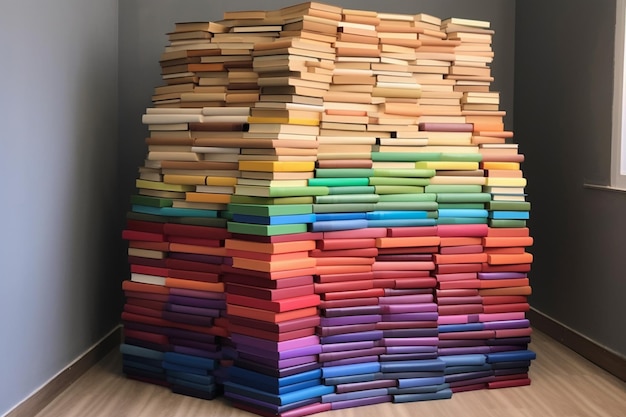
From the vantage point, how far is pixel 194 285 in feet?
10.3

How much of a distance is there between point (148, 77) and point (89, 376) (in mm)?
1701

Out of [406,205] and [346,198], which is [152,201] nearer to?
[346,198]

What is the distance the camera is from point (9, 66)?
260 centimetres

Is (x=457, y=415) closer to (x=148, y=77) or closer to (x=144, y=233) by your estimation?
(x=144, y=233)

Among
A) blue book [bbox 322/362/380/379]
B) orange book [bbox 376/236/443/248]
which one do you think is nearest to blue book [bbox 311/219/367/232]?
orange book [bbox 376/236/443/248]

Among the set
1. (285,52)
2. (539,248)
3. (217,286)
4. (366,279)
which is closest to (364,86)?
(285,52)

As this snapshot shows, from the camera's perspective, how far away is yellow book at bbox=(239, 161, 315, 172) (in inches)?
113

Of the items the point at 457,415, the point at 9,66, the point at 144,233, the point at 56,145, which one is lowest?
the point at 457,415

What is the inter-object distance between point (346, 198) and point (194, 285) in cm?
81

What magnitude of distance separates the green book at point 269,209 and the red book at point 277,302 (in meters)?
0.37

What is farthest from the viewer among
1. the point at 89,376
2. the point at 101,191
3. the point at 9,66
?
the point at 101,191

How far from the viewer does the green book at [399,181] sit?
3.11 metres

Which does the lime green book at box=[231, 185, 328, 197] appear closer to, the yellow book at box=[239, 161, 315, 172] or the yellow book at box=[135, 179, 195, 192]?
the yellow book at box=[239, 161, 315, 172]

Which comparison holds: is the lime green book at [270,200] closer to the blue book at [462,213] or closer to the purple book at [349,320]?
the purple book at [349,320]
